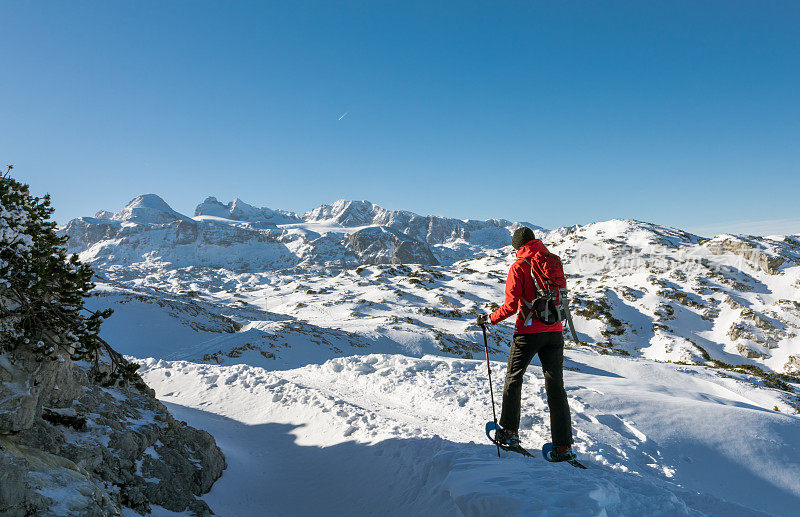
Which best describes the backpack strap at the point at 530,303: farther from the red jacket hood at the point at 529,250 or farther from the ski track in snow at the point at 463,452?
the ski track in snow at the point at 463,452

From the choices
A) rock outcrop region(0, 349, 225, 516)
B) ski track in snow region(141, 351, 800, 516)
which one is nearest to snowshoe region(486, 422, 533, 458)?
ski track in snow region(141, 351, 800, 516)

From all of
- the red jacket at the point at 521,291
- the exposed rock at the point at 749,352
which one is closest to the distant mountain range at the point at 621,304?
the exposed rock at the point at 749,352

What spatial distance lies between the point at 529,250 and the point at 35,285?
6586mm

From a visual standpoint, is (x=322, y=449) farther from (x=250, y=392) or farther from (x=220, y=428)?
(x=250, y=392)

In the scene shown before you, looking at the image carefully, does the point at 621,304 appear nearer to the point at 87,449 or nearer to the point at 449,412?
the point at 449,412

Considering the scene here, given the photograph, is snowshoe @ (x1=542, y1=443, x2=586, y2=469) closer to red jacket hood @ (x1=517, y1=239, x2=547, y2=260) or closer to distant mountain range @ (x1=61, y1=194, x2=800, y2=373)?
red jacket hood @ (x1=517, y1=239, x2=547, y2=260)

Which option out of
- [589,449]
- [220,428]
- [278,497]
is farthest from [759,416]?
[220,428]

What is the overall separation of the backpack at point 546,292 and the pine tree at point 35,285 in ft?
18.7

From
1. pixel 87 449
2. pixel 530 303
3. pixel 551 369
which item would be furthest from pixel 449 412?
pixel 87 449

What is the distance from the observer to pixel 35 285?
14.2 ft

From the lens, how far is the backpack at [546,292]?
18.3ft

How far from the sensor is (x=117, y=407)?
6660mm

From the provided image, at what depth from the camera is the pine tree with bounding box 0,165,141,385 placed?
13.8 feet

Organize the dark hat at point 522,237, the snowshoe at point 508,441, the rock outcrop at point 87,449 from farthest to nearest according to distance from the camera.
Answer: the dark hat at point 522,237 → the snowshoe at point 508,441 → the rock outcrop at point 87,449
